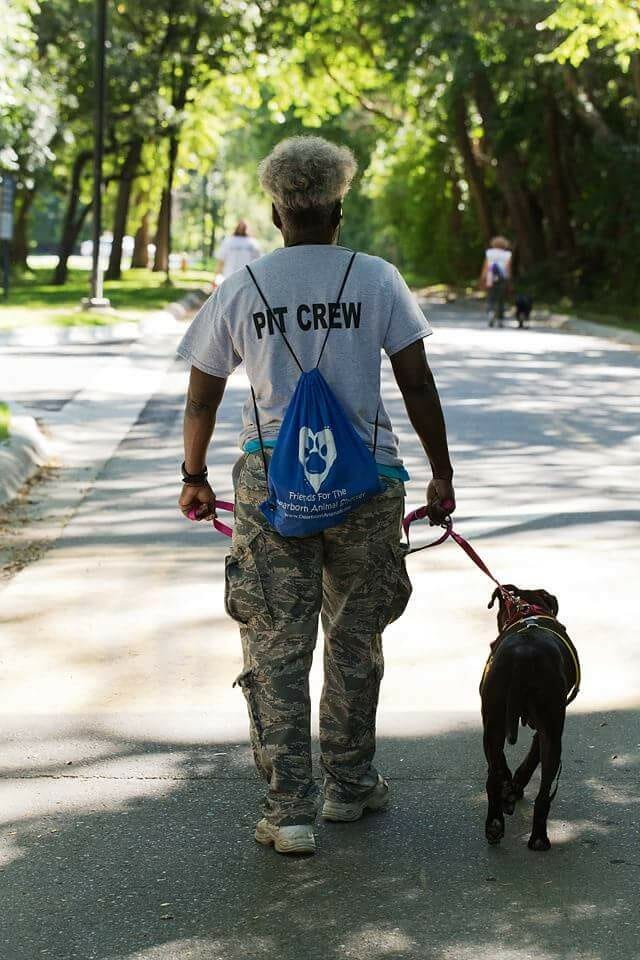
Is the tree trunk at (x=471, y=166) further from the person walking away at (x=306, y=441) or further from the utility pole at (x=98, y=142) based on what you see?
the person walking away at (x=306, y=441)

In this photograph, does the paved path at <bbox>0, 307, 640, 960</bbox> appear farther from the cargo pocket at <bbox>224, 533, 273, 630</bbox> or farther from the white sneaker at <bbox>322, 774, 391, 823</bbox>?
the cargo pocket at <bbox>224, 533, 273, 630</bbox>

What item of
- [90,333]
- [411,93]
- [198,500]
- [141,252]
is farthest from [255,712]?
[141,252]

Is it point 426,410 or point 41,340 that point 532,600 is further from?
point 41,340

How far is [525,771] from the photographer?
15.0ft

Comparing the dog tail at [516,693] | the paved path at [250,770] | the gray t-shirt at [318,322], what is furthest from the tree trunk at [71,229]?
the dog tail at [516,693]

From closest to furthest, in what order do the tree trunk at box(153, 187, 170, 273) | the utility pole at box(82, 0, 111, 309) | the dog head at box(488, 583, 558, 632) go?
the dog head at box(488, 583, 558, 632)
the utility pole at box(82, 0, 111, 309)
the tree trunk at box(153, 187, 170, 273)

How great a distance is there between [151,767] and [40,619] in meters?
2.19

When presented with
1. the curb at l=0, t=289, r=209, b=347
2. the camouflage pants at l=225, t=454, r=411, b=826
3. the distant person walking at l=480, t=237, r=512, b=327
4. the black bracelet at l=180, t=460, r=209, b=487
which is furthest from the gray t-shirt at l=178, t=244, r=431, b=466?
the distant person walking at l=480, t=237, r=512, b=327

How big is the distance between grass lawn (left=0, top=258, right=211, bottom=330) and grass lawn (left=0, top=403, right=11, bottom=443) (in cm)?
1023

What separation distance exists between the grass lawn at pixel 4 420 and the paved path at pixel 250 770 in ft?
4.63

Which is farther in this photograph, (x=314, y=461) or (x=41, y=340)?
(x=41, y=340)

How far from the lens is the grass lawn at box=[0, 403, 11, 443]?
1163 cm

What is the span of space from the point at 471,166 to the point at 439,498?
131 ft

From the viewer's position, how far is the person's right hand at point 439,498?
14.8 ft
